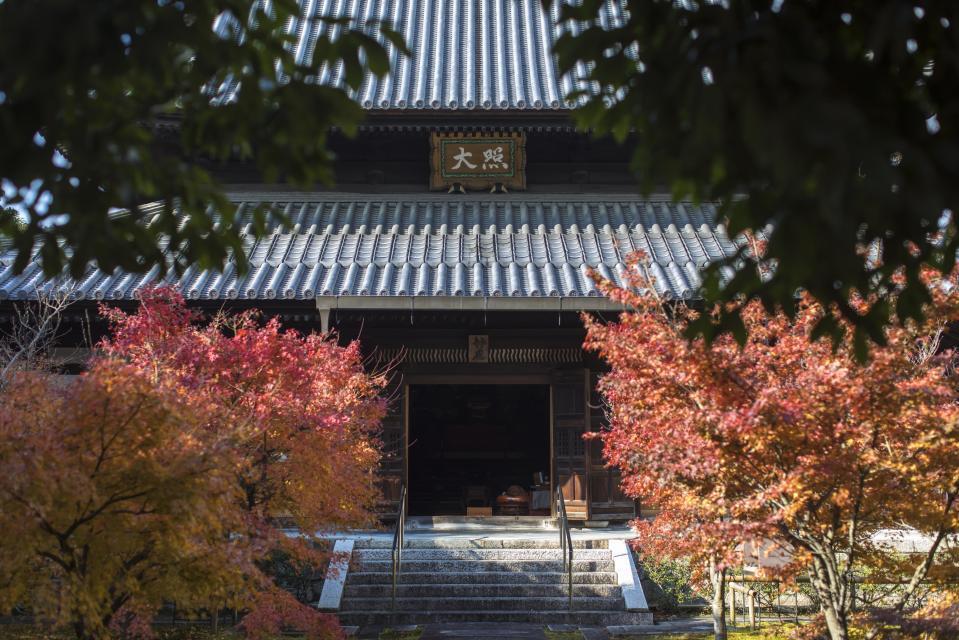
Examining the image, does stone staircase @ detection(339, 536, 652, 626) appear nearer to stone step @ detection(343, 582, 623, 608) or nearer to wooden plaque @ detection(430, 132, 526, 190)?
stone step @ detection(343, 582, 623, 608)

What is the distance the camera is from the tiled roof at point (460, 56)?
16.4 m

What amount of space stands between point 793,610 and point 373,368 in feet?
22.4

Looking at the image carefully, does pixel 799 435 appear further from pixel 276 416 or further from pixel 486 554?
pixel 486 554

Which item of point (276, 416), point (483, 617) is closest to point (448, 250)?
point (483, 617)

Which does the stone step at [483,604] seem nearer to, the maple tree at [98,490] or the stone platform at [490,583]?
the stone platform at [490,583]

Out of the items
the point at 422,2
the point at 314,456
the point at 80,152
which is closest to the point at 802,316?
the point at 314,456

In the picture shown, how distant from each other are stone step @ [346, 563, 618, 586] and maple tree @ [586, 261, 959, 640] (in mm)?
4213

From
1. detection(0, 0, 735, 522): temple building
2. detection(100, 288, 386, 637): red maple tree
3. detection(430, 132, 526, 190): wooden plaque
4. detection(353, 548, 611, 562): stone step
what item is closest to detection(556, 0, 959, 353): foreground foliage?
detection(100, 288, 386, 637): red maple tree

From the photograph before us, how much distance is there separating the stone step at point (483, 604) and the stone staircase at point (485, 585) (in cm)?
1

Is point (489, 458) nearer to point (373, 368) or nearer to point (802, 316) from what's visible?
point (373, 368)

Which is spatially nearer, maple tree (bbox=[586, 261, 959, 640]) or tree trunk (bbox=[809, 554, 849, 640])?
maple tree (bbox=[586, 261, 959, 640])

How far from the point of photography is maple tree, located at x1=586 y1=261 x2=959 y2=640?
7.16 m

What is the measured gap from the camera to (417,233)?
624 inches

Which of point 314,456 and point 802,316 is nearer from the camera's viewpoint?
point 802,316
